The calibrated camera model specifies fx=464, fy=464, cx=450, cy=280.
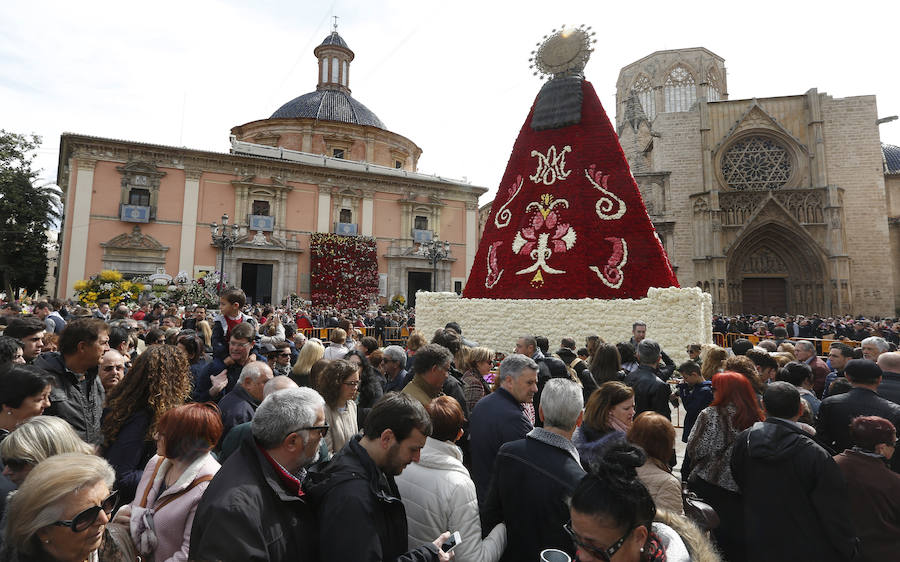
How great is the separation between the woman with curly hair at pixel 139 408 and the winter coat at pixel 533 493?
1.72 metres

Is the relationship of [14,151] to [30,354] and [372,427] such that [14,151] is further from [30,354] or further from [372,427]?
[372,427]

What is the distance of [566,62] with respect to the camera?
38.7ft

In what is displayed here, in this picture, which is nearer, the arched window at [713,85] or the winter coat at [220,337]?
the winter coat at [220,337]

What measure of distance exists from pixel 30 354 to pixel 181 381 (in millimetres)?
2256

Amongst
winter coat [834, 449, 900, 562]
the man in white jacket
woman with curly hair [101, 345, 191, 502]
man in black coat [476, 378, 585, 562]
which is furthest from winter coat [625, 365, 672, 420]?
woman with curly hair [101, 345, 191, 502]

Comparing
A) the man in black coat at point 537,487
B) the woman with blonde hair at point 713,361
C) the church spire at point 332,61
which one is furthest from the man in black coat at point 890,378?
the church spire at point 332,61

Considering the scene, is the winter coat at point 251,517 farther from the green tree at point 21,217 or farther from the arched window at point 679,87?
the arched window at point 679,87

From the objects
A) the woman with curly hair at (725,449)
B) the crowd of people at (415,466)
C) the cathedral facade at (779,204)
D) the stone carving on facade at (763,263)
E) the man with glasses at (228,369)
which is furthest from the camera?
the stone carving on facade at (763,263)

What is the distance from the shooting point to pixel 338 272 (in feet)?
80.0

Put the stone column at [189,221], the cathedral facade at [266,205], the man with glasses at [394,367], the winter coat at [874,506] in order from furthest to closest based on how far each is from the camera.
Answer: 1. the stone column at [189,221]
2. the cathedral facade at [266,205]
3. the man with glasses at [394,367]
4. the winter coat at [874,506]

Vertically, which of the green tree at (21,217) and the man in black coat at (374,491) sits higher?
the green tree at (21,217)

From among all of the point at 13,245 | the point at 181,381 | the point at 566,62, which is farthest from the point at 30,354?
the point at 13,245

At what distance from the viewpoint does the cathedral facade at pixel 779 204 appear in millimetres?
23203

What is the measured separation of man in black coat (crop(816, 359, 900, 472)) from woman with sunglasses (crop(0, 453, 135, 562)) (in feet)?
13.6
